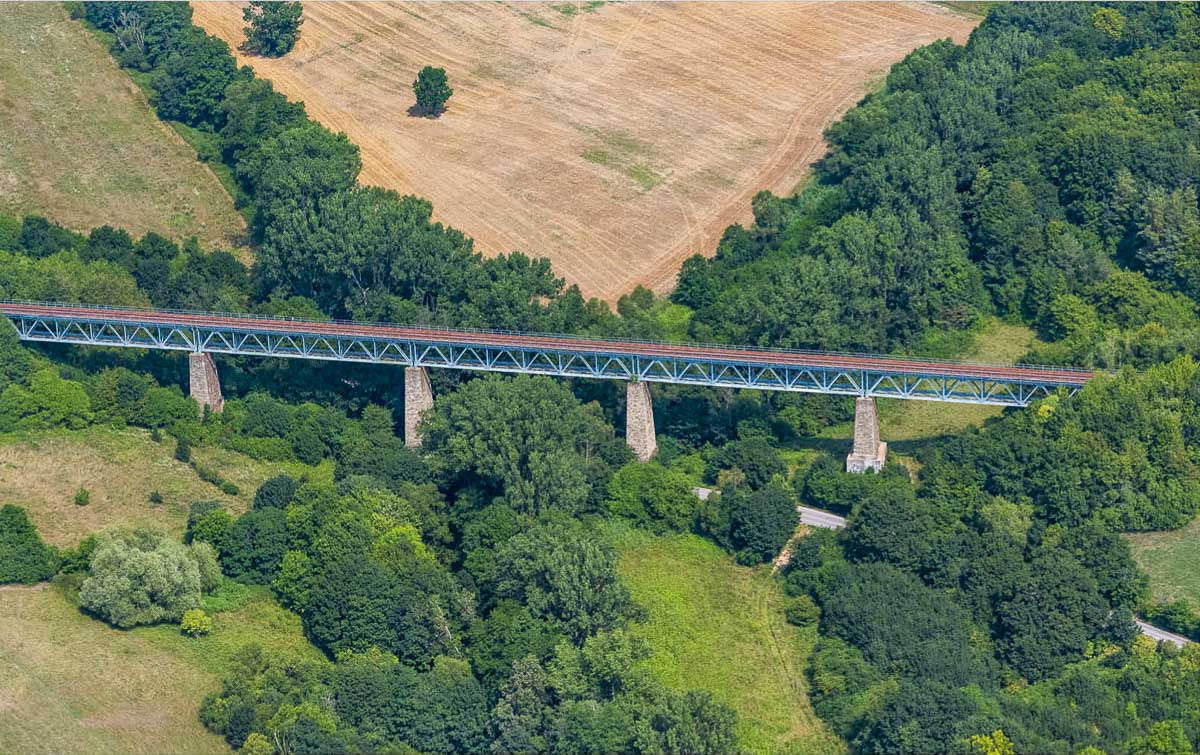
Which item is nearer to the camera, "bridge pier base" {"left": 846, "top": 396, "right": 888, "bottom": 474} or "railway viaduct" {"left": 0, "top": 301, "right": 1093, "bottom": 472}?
"bridge pier base" {"left": 846, "top": 396, "right": 888, "bottom": 474}

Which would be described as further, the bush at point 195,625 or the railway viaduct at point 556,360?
the railway viaduct at point 556,360

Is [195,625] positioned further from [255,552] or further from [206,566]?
Result: [255,552]

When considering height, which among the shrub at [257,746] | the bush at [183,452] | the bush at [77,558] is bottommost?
the bush at [183,452]

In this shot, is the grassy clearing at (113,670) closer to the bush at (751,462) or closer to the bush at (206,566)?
the bush at (206,566)

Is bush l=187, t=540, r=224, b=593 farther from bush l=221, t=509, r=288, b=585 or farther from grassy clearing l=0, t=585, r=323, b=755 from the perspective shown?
bush l=221, t=509, r=288, b=585

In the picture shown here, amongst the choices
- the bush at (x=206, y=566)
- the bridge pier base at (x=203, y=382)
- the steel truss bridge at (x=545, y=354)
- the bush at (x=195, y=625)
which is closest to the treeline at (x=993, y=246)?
the steel truss bridge at (x=545, y=354)

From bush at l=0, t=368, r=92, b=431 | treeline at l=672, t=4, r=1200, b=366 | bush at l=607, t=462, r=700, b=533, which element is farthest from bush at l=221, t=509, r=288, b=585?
treeline at l=672, t=4, r=1200, b=366
